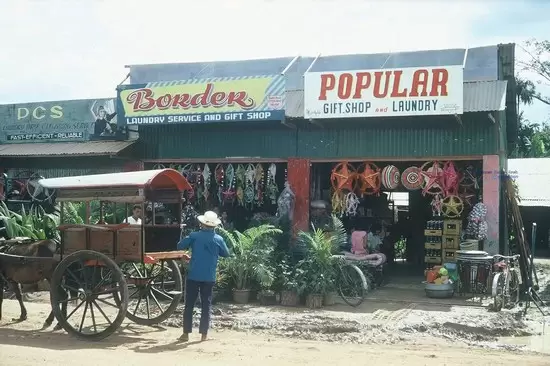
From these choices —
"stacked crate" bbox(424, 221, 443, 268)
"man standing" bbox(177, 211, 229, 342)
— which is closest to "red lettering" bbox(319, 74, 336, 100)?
"stacked crate" bbox(424, 221, 443, 268)

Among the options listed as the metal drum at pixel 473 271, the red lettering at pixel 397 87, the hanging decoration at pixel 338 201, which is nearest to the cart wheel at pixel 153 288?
the hanging decoration at pixel 338 201

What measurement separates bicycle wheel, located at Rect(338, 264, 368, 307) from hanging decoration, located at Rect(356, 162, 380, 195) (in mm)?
2828

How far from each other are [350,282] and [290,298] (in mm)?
1147

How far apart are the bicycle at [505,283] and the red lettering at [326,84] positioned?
4541 millimetres

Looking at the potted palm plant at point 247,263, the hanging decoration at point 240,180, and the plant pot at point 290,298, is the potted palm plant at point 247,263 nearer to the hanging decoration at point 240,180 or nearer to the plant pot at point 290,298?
the plant pot at point 290,298

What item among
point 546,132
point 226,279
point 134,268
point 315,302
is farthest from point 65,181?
point 546,132

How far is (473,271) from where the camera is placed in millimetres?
12211

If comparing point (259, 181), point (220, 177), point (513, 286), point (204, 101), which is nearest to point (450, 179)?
point (513, 286)

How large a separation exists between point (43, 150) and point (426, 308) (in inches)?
411

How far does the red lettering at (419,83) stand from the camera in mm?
12594

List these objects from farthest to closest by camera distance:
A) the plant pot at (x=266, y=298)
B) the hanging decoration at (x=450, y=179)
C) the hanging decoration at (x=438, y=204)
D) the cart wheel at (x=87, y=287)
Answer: the hanging decoration at (x=438, y=204)
the hanging decoration at (x=450, y=179)
the plant pot at (x=266, y=298)
the cart wheel at (x=87, y=287)

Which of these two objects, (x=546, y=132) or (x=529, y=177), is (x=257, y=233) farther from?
(x=546, y=132)

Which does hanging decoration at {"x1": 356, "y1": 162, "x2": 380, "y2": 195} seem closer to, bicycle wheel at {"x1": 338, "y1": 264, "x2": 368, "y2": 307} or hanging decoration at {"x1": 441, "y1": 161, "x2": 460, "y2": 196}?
hanging decoration at {"x1": 441, "y1": 161, "x2": 460, "y2": 196}

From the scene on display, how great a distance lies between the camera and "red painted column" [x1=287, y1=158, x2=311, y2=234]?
14508 millimetres
